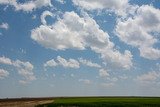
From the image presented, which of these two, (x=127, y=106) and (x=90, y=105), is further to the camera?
(x=90, y=105)

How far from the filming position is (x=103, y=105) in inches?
2554

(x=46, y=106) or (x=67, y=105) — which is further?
(x=67, y=105)

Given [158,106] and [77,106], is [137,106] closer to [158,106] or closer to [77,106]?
[158,106]

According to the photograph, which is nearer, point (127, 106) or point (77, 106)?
point (127, 106)

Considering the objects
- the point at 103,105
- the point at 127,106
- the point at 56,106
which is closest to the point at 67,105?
the point at 56,106

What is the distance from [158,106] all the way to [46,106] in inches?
773

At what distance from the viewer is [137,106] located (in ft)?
207

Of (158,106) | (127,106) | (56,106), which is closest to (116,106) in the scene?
(127,106)

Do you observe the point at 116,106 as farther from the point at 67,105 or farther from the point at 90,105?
the point at 67,105

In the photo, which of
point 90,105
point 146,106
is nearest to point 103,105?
point 90,105

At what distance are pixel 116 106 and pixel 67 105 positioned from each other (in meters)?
11.1

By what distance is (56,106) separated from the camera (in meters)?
67.5

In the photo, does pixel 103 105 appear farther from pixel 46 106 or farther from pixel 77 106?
pixel 46 106

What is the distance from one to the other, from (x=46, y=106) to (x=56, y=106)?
147 inches
